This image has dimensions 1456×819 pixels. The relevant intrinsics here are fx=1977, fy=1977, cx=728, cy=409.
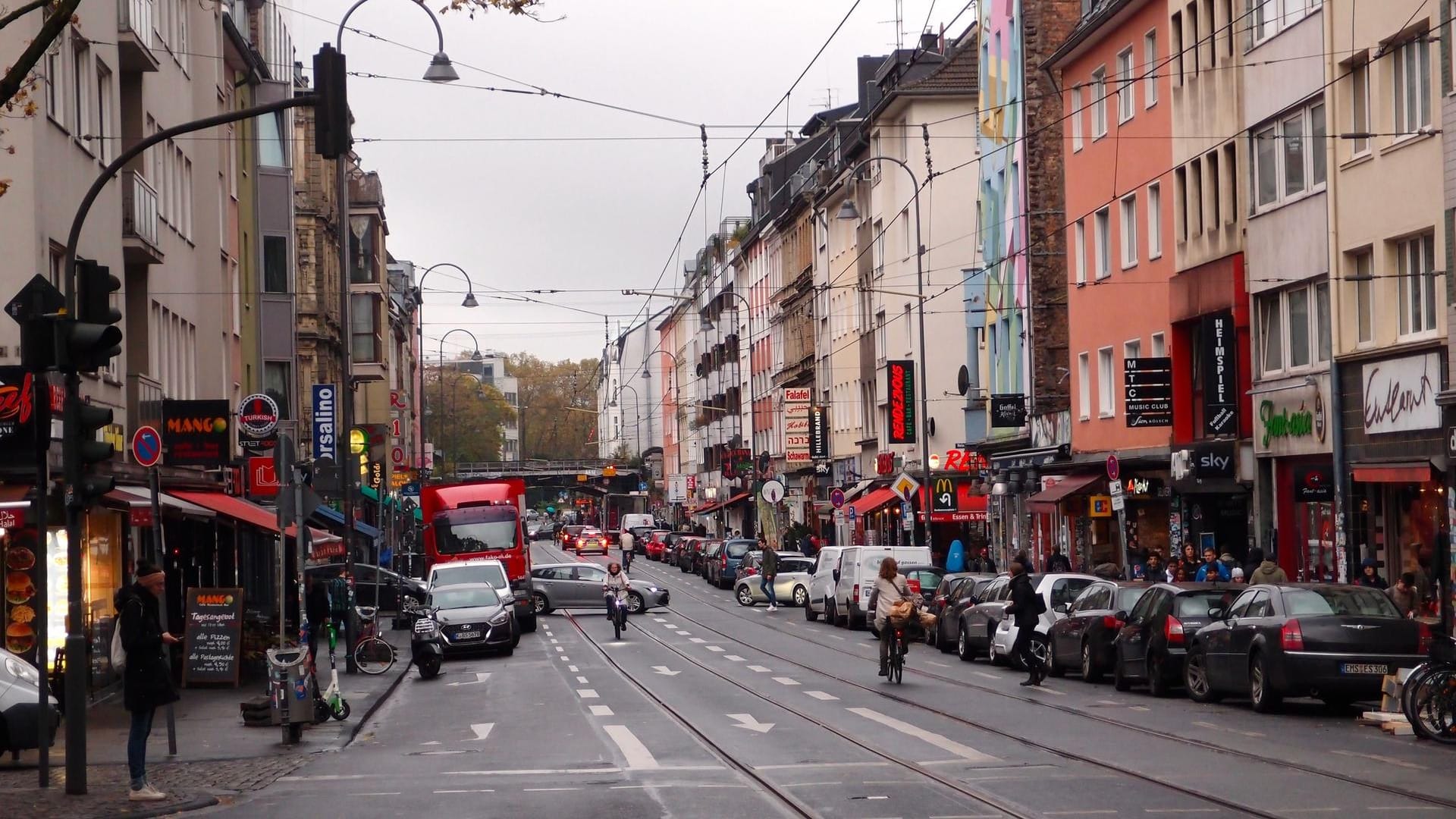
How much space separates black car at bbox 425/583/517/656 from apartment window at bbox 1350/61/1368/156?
57.7 ft

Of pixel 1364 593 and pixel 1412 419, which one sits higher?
pixel 1412 419

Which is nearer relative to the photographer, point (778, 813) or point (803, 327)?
point (778, 813)

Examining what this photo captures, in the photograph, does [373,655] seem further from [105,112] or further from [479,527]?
[479,527]

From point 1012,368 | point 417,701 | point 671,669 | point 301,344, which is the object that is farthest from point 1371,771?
point 301,344

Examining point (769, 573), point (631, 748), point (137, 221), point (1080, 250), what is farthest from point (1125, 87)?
point (631, 748)

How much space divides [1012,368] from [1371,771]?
4041 cm

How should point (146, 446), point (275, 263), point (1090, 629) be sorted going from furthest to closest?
point (275, 263)
point (1090, 629)
point (146, 446)

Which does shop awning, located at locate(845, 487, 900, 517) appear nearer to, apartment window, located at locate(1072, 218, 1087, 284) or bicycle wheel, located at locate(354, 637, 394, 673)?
apartment window, located at locate(1072, 218, 1087, 284)

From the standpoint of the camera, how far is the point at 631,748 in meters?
18.5

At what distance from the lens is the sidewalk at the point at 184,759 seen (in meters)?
15.0

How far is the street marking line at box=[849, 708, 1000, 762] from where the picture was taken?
1681cm

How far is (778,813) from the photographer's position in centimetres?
1324

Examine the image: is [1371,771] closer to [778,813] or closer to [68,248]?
[778,813]

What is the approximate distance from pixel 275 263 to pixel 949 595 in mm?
20688
